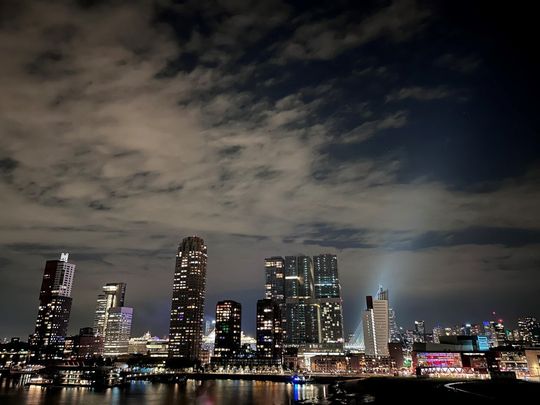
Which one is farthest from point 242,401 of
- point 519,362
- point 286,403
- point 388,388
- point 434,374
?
point 519,362

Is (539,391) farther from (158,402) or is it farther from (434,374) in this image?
(434,374)

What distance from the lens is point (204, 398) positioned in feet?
425

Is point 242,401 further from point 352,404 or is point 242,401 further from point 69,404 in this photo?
point 69,404

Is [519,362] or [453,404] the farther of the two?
[519,362]

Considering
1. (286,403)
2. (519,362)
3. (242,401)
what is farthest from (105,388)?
(519,362)

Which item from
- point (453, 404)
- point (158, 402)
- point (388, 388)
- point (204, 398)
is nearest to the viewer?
point (453, 404)

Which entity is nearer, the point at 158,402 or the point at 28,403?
the point at 28,403

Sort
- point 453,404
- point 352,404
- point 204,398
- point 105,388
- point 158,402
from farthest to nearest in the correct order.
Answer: point 105,388 < point 204,398 < point 158,402 < point 352,404 < point 453,404

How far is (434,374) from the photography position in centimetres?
19962

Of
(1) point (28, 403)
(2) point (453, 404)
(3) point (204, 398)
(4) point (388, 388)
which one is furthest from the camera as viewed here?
(4) point (388, 388)

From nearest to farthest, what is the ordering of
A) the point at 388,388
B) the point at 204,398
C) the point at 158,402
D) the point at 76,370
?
the point at 158,402
the point at 204,398
the point at 388,388
the point at 76,370

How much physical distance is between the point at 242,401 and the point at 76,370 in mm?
107707

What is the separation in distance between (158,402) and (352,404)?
54860 mm

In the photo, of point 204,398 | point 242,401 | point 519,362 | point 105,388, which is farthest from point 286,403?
point 519,362
